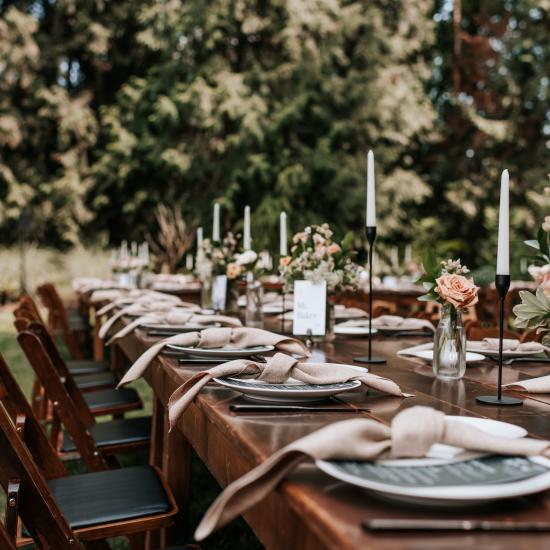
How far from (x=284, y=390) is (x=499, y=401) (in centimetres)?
47

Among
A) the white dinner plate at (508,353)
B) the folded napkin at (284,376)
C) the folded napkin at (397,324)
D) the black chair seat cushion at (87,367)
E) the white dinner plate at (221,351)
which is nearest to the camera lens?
the folded napkin at (284,376)

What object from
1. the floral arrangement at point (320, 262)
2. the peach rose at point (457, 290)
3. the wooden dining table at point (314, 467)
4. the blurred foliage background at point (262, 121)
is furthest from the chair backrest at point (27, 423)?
the blurred foliage background at point (262, 121)

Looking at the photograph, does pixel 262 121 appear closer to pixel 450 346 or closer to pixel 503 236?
pixel 450 346

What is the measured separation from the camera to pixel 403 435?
37.3 inches

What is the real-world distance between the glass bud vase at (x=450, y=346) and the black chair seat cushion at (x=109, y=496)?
80 centimetres

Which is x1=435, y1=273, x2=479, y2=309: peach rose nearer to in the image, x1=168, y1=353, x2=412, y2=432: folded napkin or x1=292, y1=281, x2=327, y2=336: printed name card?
x1=168, y1=353, x2=412, y2=432: folded napkin

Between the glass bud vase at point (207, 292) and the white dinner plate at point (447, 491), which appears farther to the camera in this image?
the glass bud vase at point (207, 292)

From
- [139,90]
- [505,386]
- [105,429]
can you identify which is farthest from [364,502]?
[139,90]

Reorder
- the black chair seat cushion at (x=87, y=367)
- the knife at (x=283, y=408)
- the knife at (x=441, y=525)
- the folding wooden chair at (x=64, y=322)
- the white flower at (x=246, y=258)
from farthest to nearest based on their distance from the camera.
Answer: the folding wooden chair at (x=64, y=322)
the black chair seat cushion at (x=87, y=367)
the white flower at (x=246, y=258)
the knife at (x=283, y=408)
the knife at (x=441, y=525)

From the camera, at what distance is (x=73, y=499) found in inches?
78.4

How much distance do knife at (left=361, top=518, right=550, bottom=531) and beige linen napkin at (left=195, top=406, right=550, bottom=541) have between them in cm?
15

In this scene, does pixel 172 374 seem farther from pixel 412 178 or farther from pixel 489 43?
pixel 489 43

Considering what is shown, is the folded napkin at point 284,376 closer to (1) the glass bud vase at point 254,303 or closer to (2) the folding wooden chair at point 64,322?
(1) the glass bud vase at point 254,303

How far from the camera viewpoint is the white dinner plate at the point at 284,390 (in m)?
1.40
